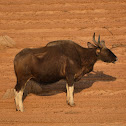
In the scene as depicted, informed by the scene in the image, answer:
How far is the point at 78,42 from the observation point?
2022 cm

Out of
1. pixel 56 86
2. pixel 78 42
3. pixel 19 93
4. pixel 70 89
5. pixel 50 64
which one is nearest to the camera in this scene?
pixel 19 93

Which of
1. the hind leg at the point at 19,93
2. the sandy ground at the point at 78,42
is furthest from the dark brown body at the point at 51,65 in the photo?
the sandy ground at the point at 78,42

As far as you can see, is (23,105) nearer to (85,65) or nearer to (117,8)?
(85,65)

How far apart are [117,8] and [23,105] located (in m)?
13.8

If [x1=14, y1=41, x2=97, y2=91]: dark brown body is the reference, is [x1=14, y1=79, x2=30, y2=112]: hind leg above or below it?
below

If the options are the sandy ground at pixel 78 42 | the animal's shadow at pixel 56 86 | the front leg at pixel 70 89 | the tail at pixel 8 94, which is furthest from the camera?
the animal's shadow at pixel 56 86

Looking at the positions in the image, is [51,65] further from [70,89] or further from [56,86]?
[56,86]

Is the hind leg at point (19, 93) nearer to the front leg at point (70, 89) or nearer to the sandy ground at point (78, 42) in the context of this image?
the sandy ground at point (78, 42)

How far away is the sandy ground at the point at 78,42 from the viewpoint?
38.4ft

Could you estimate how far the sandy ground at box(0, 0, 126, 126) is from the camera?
11695 mm

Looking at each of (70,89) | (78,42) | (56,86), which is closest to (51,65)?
(70,89)

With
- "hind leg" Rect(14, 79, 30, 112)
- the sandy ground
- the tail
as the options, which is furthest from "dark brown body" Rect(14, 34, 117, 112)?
the tail

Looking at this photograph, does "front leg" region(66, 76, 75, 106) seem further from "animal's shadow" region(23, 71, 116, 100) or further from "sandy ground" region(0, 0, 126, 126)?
"animal's shadow" region(23, 71, 116, 100)

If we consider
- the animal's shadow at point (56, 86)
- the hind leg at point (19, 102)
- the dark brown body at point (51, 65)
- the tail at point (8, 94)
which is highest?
the dark brown body at point (51, 65)
